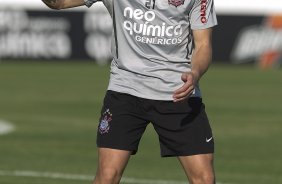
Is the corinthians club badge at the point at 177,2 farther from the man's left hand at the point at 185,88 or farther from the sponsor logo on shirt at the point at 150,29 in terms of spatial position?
the man's left hand at the point at 185,88

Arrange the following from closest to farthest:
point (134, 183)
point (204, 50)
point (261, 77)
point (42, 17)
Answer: point (204, 50), point (134, 183), point (261, 77), point (42, 17)

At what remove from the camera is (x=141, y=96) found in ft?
26.4

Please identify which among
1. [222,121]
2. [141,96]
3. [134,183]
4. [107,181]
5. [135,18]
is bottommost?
[222,121]

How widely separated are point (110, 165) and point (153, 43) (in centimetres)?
94

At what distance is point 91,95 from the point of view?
21.6 metres

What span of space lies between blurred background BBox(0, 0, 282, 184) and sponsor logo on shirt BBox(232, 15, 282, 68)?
1.1 inches

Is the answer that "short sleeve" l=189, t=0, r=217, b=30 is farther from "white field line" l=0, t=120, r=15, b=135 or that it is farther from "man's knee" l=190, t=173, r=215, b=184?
"white field line" l=0, t=120, r=15, b=135

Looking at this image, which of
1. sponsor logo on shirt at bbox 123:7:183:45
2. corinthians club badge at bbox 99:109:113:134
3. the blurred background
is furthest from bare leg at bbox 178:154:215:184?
the blurred background

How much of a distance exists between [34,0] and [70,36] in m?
1.49

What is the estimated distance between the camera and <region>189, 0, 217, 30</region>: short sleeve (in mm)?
7852

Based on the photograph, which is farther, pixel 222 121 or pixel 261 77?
pixel 261 77

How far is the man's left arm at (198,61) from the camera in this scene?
734cm

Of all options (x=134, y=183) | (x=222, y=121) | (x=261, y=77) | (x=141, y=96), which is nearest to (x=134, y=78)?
(x=141, y=96)

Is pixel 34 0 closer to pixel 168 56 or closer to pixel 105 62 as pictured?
pixel 105 62
